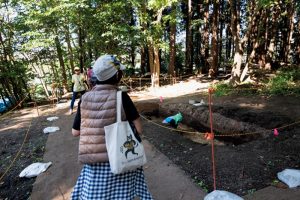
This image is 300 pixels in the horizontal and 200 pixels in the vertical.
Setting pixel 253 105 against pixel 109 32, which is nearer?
pixel 253 105

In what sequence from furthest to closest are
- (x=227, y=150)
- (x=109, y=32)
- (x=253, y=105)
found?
(x=109, y=32) → (x=253, y=105) → (x=227, y=150)

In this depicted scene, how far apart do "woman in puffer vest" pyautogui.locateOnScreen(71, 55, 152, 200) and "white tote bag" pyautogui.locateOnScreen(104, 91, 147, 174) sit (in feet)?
0.14

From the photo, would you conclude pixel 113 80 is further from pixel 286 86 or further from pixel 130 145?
pixel 286 86

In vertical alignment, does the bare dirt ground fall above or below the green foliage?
below

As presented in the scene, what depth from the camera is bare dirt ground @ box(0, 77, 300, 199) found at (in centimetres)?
395

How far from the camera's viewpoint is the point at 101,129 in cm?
208

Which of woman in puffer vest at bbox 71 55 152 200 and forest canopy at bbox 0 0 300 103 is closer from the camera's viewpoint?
woman in puffer vest at bbox 71 55 152 200

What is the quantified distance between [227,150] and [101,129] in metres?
3.52

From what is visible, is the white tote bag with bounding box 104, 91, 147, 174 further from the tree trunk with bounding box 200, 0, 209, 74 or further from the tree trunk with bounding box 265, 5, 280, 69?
the tree trunk with bounding box 200, 0, 209, 74

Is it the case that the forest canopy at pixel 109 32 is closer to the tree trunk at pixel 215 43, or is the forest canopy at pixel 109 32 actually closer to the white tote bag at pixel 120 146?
the tree trunk at pixel 215 43

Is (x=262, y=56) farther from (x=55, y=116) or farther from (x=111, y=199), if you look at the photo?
(x=111, y=199)

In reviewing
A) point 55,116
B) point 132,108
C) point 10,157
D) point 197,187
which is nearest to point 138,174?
point 132,108

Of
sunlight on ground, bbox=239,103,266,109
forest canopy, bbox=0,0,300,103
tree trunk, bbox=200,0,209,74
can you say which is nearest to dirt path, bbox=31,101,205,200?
sunlight on ground, bbox=239,103,266,109

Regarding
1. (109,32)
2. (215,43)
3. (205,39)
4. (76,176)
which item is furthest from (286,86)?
(205,39)
